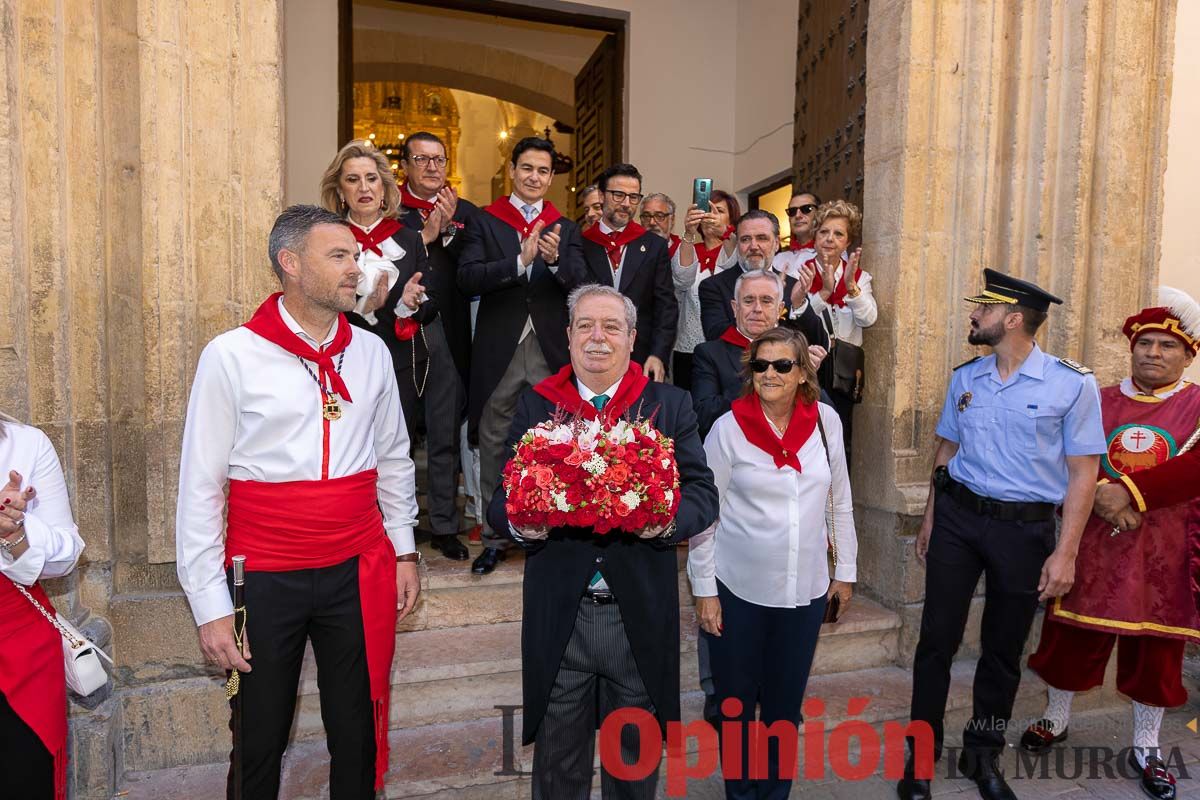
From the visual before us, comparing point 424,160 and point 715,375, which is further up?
point 424,160

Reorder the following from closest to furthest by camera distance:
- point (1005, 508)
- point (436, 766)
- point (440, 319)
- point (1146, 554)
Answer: point (1005, 508)
point (436, 766)
point (1146, 554)
point (440, 319)

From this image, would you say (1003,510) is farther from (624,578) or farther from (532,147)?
(532,147)

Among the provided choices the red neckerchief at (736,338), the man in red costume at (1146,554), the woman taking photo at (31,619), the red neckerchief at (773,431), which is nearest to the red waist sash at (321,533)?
the woman taking photo at (31,619)

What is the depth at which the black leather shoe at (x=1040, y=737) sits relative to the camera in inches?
162

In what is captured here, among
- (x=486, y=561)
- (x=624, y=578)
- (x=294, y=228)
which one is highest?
(x=294, y=228)

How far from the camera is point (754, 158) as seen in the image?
8562 mm

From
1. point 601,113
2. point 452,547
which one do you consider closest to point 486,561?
point 452,547

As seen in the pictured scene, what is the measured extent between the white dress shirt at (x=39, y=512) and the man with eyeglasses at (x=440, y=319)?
6.29 feet

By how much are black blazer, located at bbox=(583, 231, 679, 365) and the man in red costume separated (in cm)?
232

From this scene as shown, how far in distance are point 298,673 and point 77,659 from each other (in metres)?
0.67

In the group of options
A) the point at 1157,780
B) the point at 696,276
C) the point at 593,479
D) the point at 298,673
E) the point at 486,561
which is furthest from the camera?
the point at 696,276

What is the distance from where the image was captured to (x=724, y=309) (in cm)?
459

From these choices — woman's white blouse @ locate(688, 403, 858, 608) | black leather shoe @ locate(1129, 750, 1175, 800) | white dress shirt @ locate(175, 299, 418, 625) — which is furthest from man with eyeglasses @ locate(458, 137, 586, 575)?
black leather shoe @ locate(1129, 750, 1175, 800)

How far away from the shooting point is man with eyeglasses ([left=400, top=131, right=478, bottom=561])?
4.33 metres
